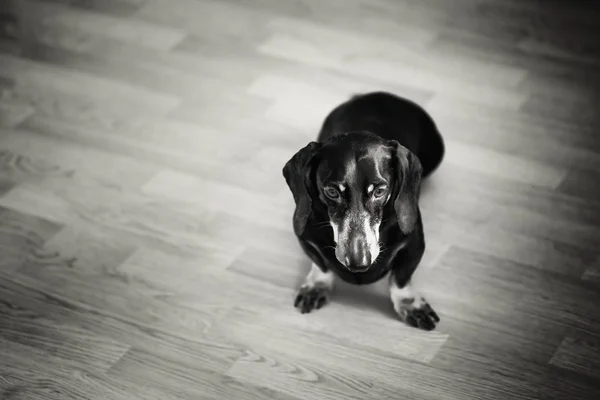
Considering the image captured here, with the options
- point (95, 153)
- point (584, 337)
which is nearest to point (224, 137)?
point (95, 153)

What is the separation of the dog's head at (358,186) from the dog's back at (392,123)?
347 mm

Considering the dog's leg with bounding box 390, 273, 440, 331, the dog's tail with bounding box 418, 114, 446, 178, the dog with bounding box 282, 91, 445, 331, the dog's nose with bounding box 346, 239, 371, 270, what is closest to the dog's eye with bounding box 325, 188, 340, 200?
the dog with bounding box 282, 91, 445, 331

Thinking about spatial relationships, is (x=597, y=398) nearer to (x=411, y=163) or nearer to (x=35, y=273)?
(x=411, y=163)

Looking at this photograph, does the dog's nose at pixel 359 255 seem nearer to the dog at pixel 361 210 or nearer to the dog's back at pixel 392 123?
the dog at pixel 361 210

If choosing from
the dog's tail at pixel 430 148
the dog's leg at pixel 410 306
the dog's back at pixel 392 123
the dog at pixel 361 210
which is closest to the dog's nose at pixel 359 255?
the dog at pixel 361 210

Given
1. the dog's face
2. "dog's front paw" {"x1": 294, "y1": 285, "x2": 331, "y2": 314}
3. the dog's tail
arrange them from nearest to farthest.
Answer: the dog's face < "dog's front paw" {"x1": 294, "y1": 285, "x2": 331, "y2": 314} < the dog's tail

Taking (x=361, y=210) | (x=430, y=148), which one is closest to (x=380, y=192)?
(x=361, y=210)

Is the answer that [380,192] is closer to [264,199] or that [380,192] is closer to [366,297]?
[366,297]

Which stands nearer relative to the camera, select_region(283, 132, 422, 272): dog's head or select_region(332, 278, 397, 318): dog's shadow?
select_region(283, 132, 422, 272): dog's head

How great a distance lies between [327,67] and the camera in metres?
3.66

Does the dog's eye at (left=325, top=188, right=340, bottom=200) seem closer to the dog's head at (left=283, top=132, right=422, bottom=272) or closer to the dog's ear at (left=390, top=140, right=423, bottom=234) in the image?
the dog's head at (left=283, top=132, right=422, bottom=272)

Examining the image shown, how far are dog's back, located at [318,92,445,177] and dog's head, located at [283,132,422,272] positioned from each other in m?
0.35

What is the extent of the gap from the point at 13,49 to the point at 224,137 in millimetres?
1055

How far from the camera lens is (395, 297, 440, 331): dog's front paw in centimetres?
261
